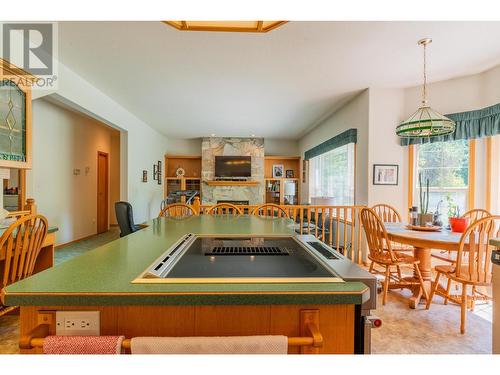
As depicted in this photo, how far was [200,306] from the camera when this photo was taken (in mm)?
756

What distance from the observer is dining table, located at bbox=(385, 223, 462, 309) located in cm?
218

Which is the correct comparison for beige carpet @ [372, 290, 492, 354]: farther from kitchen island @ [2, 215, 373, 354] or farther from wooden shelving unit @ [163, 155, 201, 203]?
wooden shelving unit @ [163, 155, 201, 203]

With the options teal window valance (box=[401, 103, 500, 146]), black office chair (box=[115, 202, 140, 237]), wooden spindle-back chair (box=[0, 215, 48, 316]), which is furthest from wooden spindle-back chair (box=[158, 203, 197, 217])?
teal window valance (box=[401, 103, 500, 146])

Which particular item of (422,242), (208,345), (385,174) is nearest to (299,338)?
(208,345)

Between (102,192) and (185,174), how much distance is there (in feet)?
8.11

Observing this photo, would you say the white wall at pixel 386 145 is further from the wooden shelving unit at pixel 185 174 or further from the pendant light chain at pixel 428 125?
the wooden shelving unit at pixel 185 174

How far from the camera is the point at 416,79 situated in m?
3.59

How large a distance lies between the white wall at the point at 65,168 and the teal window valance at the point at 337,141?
16.2 ft

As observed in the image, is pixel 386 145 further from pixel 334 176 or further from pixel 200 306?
pixel 200 306

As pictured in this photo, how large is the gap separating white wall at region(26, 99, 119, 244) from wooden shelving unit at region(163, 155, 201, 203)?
2.18 metres

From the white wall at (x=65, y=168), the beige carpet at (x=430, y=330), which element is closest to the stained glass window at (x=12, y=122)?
the white wall at (x=65, y=168)

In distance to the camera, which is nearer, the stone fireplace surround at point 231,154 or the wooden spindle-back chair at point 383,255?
the wooden spindle-back chair at point 383,255

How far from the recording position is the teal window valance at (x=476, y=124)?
120 inches
